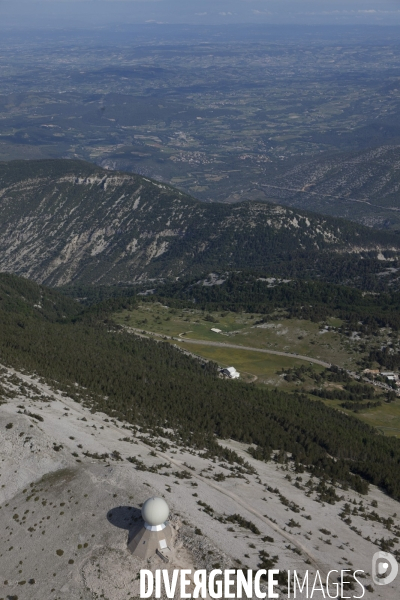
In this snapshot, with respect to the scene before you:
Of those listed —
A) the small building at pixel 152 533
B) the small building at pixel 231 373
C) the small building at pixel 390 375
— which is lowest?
the small building at pixel 390 375

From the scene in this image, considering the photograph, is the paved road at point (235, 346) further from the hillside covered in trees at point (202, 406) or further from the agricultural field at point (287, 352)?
the hillside covered in trees at point (202, 406)

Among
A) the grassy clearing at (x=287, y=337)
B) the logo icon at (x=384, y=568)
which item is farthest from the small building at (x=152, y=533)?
the grassy clearing at (x=287, y=337)

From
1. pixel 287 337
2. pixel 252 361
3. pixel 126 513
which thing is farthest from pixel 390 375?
pixel 126 513

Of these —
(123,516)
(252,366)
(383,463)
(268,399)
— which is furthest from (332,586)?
(252,366)

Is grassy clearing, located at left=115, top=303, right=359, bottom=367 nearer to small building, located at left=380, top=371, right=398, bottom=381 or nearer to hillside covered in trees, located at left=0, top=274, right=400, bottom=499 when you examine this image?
small building, located at left=380, top=371, right=398, bottom=381

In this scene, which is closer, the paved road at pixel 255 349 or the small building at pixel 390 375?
the small building at pixel 390 375

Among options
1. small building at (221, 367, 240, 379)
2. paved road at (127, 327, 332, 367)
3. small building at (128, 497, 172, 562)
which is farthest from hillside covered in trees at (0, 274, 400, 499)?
small building at (128, 497, 172, 562)

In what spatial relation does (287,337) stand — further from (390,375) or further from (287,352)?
(390,375)
